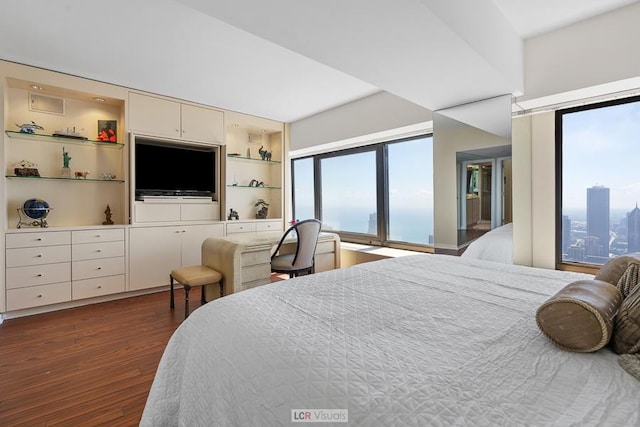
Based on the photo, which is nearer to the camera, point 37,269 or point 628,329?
point 628,329

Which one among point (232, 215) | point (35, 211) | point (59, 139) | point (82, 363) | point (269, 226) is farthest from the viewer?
point (269, 226)

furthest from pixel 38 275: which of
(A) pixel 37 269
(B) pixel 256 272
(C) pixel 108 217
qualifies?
(B) pixel 256 272

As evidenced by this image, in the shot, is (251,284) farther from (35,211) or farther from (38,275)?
(35,211)

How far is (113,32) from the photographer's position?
241 centimetres

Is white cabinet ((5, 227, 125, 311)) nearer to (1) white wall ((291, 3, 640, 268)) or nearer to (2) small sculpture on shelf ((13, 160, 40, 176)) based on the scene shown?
(2) small sculpture on shelf ((13, 160, 40, 176))

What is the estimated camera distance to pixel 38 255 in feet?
9.94

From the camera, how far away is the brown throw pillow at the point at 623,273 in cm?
109

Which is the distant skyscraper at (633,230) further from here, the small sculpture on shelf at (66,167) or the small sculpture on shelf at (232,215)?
the small sculpture on shelf at (66,167)

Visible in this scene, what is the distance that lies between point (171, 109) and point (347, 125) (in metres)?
2.29

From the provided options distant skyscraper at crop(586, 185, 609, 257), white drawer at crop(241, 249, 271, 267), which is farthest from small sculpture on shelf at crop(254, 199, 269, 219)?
distant skyscraper at crop(586, 185, 609, 257)

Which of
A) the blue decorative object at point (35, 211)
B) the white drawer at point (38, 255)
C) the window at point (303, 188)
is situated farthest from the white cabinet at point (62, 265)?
the window at point (303, 188)

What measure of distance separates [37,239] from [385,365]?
3.75 m

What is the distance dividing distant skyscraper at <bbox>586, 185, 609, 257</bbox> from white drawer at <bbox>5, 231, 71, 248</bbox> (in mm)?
4968

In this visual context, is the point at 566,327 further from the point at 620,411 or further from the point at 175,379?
the point at 175,379
